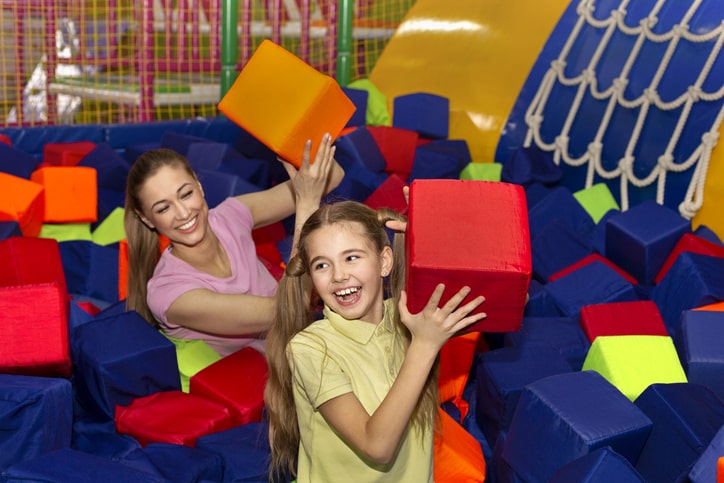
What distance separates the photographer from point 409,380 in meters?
1.46

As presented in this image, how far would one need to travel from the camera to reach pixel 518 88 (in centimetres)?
410

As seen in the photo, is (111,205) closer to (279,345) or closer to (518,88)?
(518,88)

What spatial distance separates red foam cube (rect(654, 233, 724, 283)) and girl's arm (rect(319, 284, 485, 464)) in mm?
1599

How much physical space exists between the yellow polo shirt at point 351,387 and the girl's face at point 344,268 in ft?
0.15

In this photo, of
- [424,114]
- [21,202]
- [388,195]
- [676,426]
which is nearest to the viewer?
[676,426]

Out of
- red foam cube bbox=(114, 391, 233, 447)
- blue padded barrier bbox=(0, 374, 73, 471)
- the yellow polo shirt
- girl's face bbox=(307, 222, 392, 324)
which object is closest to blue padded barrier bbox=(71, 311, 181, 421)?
red foam cube bbox=(114, 391, 233, 447)

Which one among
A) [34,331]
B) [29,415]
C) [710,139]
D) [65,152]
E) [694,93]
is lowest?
[29,415]

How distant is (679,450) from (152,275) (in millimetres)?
1444

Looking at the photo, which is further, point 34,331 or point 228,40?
point 228,40

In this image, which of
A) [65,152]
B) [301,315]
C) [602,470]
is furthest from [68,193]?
[602,470]

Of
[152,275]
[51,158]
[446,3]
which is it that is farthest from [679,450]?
[446,3]

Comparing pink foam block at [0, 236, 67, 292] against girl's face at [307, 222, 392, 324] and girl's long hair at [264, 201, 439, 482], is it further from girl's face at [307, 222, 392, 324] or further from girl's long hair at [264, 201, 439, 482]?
girl's face at [307, 222, 392, 324]

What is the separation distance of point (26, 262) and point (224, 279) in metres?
0.70

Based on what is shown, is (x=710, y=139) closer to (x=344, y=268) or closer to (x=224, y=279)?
(x=224, y=279)
